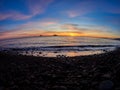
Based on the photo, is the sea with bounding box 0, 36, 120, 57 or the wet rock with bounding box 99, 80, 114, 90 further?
the sea with bounding box 0, 36, 120, 57

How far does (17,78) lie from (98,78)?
3.21m

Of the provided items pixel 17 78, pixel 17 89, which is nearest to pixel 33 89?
pixel 17 89

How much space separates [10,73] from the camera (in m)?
7.89

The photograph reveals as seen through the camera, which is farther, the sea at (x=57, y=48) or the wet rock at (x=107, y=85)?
the sea at (x=57, y=48)

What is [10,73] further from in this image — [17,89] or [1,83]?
[17,89]

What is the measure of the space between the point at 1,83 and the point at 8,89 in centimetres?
87

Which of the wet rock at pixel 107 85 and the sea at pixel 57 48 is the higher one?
the sea at pixel 57 48

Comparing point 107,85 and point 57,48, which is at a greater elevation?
point 57,48

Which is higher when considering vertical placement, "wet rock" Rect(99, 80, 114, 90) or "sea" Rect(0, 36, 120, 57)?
"sea" Rect(0, 36, 120, 57)

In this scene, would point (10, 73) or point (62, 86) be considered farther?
point (10, 73)

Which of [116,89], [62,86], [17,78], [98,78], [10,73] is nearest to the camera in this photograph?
[116,89]

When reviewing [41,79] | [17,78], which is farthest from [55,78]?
[17,78]

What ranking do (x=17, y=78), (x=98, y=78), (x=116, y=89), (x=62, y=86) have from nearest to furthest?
(x=116, y=89)
(x=62, y=86)
(x=98, y=78)
(x=17, y=78)

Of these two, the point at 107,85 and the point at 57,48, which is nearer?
the point at 107,85
